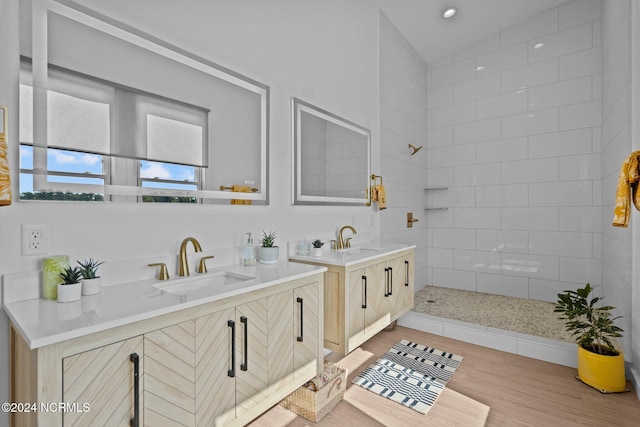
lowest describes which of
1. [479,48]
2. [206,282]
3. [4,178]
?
[206,282]

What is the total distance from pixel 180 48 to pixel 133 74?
0.29 m

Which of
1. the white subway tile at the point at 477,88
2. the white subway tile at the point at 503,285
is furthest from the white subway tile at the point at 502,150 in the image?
the white subway tile at the point at 503,285

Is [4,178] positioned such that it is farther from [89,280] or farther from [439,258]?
[439,258]

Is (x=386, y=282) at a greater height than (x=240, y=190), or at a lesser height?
lesser

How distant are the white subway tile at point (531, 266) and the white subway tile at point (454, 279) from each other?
1.23 ft

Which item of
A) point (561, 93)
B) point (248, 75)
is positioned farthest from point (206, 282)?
point (561, 93)

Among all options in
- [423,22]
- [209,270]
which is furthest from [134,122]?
[423,22]

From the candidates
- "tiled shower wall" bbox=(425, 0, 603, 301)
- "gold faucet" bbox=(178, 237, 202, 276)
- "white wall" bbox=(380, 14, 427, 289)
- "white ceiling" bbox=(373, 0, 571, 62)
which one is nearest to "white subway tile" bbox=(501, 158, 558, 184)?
"tiled shower wall" bbox=(425, 0, 603, 301)

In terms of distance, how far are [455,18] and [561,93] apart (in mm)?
1351

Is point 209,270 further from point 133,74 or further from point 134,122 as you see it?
point 133,74

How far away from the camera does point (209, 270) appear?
167 cm

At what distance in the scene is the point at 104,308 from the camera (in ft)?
3.42

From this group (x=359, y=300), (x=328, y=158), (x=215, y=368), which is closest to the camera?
(x=215, y=368)

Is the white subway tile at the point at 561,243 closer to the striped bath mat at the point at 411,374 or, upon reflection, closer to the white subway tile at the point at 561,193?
the white subway tile at the point at 561,193
